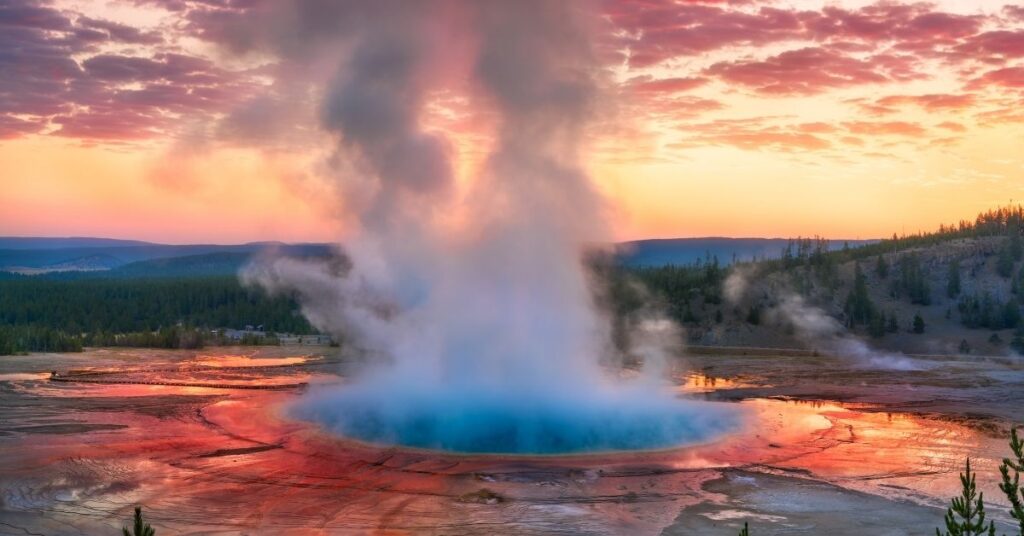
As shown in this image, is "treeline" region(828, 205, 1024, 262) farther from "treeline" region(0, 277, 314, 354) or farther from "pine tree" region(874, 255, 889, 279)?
"treeline" region(0, 277, 314, 354)

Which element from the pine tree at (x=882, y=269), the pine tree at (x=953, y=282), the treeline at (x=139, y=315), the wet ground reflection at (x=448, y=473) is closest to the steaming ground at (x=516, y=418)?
the wet ground reflection at (x=448, y=473)

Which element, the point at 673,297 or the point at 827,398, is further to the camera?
the point at 673,297

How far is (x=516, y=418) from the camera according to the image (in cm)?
1812

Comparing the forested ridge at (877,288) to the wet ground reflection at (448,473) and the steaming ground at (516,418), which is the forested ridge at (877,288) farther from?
the steaming ground at (516,418)

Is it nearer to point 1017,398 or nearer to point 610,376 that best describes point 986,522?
point 1017,398

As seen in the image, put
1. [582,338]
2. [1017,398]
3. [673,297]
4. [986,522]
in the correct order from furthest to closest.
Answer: [673,297] → [1017,398] → [582,338] → [986,522]

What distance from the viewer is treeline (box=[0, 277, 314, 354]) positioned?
123 ft

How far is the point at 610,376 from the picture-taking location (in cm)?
2570

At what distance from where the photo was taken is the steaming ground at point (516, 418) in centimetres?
1595

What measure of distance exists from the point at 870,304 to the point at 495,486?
3190cm

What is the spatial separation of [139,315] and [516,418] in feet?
141

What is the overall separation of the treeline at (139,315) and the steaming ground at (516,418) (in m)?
18.9

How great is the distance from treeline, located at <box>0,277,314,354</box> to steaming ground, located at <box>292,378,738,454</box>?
745 inches

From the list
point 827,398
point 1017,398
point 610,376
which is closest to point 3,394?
point 610,376
